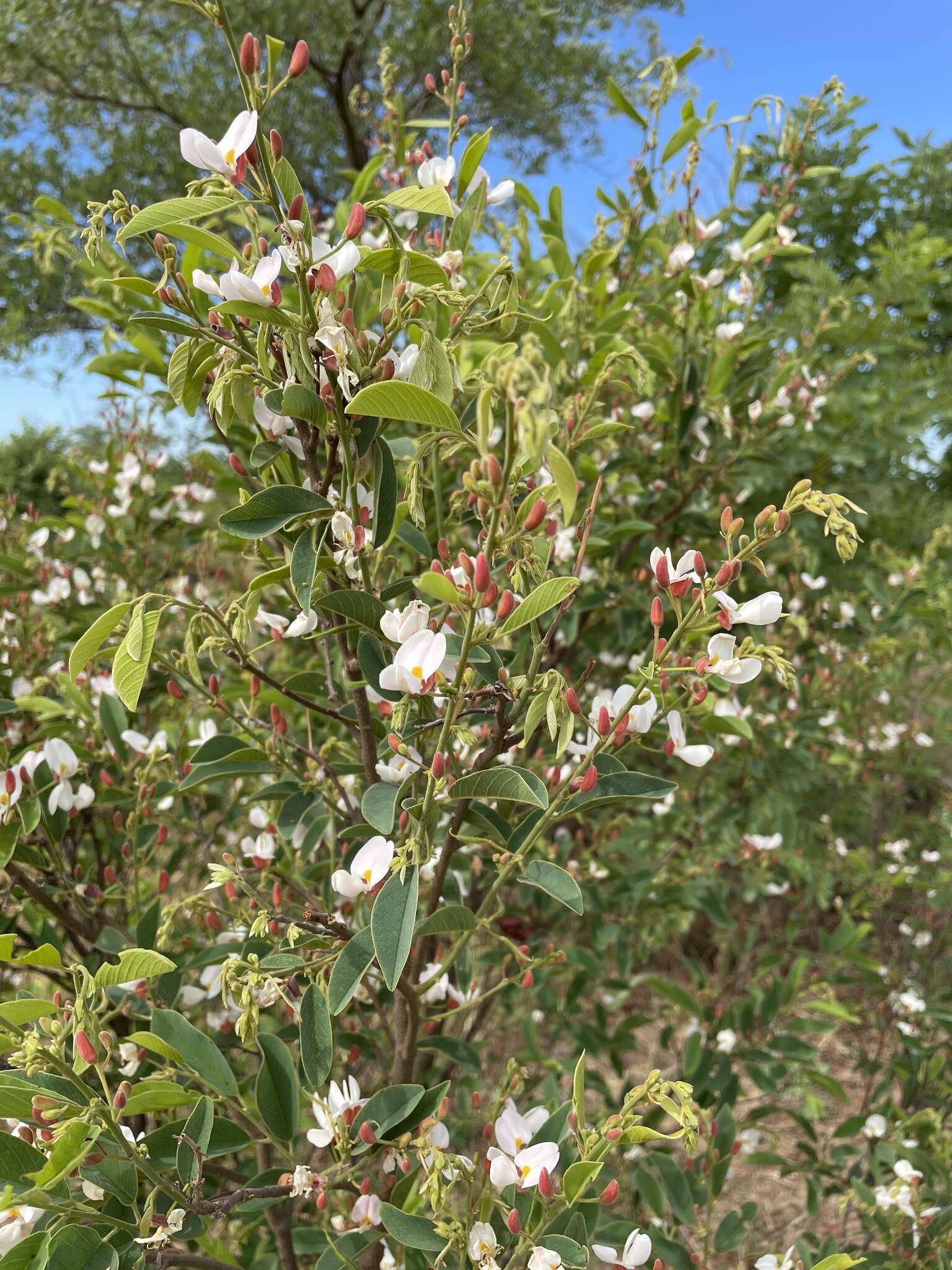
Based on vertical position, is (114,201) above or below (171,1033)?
above

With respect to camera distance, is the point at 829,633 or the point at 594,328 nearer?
the point at 594,328

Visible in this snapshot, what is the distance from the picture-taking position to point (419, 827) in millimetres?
661

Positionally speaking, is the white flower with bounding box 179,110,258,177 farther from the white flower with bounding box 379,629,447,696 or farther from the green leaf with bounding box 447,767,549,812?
the green leaf with bounding box 447,767,549,812

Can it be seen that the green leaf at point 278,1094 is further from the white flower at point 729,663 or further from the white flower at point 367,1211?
the white flower at point 729,663

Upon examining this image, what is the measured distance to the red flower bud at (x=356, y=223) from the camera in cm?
63

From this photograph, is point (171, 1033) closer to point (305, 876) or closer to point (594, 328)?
point (305, 876)

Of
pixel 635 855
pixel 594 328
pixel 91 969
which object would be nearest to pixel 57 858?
pixel 91 969

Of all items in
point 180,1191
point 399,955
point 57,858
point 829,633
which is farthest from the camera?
point 829,633

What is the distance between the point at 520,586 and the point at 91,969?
95cm

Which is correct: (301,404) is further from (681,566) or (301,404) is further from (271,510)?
(681,566)

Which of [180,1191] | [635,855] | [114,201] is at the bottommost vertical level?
[635,855]

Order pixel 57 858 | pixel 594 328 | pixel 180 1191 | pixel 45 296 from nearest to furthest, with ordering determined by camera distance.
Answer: pixel 180 1191 → pixel 57 858 → pixel 594 328 → pixel 45 296

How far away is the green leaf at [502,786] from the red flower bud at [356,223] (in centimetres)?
44

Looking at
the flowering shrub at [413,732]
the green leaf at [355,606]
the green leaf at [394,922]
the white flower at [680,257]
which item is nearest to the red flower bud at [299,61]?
the flowering shrub at [413,732]
